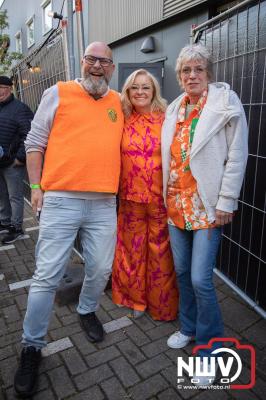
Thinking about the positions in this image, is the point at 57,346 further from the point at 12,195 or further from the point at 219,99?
the point at 12,195

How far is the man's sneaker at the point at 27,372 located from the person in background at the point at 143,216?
984mm

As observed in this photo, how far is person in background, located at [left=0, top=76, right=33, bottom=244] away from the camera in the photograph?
14.4 ft

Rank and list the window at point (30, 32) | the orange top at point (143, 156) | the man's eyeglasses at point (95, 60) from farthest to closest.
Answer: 1. the window at point (30, 32)
2. the orange top at point (143, 156)
3. the man's eyeglasses at point (95, 60)

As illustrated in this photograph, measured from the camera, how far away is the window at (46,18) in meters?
12.3

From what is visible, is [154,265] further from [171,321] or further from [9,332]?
[9,332]

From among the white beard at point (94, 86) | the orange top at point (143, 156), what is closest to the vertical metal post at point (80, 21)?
the white beard at point (94, 86)

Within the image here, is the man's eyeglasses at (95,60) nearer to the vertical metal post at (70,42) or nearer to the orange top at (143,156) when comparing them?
the orange top at (143,156)

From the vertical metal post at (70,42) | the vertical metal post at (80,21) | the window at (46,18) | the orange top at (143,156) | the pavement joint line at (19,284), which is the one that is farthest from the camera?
the window at (46,18)

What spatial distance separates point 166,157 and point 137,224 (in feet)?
2.27

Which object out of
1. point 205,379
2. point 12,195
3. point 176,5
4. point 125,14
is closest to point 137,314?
point 205,379

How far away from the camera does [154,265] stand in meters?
2.82

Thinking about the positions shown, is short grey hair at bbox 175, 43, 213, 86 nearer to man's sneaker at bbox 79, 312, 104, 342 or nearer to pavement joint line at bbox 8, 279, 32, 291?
man's sneaker at bbox 79, 312, 104, 342

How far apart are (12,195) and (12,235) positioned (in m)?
0.57

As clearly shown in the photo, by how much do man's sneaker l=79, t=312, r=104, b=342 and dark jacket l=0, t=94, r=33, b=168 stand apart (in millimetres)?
2548
